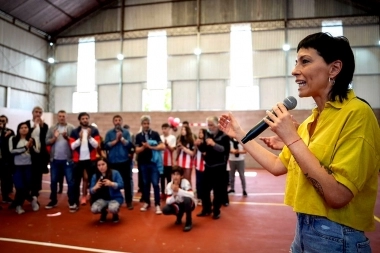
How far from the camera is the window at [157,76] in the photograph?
15654 millimetres

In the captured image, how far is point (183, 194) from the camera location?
169 inches

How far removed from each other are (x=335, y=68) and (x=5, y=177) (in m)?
6.53

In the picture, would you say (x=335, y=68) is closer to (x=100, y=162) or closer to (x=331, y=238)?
(x=331, y=238)

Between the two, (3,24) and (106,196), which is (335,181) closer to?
(106,196)

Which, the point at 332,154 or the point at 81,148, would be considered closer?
the point at 332,154

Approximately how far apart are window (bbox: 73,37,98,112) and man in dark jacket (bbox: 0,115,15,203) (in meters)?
11.0

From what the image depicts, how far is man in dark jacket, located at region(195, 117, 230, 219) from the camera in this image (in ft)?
15.6

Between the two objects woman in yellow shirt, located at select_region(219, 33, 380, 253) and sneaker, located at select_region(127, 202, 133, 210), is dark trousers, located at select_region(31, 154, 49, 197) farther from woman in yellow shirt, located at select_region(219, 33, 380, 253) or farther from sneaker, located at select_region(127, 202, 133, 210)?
woman in yellow shirt, located at select_region(219, 33, 380, 253)

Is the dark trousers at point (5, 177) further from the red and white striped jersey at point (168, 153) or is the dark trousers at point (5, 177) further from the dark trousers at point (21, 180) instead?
the red and white striped jersey at point (168, 153)

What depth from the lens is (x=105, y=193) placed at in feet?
15.1

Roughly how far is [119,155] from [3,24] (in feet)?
44.8

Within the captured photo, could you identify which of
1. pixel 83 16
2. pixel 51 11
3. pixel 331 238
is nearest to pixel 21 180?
pixel 331 238

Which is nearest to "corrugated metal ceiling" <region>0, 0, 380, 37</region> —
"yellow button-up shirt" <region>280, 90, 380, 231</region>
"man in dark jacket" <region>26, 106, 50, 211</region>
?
"man in dark jacket" <region>26, 106, 50, 211</region>

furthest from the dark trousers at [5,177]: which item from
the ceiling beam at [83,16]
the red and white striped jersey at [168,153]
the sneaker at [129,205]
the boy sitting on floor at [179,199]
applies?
the ceiling beam at [83,16]
